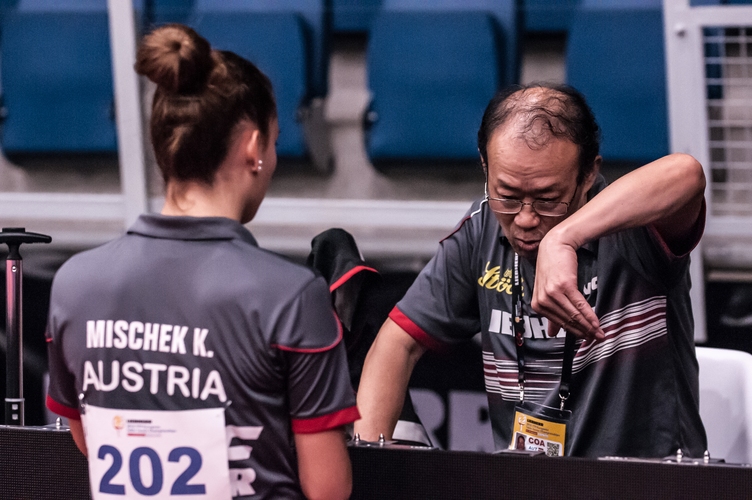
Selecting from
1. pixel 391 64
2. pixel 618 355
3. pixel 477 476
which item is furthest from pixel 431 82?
pixel 477 476

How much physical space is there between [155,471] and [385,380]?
63cm

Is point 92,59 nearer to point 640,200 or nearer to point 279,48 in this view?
point 279,48

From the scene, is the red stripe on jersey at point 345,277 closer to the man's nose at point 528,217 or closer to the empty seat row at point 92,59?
the man's nose at point 528,217

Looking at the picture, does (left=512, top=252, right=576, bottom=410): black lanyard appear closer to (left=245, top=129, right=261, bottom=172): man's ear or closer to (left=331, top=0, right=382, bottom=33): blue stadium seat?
(left=245, top=129, right=261, bottom=172): man's ear

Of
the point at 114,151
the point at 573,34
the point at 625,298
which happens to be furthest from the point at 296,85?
the point at 625,298

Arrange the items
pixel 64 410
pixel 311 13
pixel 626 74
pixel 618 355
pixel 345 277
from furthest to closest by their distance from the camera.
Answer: pixel 311 13 < pixel 626 74 < pixel 345 277 < pixel 618 355 < pixel 64 410

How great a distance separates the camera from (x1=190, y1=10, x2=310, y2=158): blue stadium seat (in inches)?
104

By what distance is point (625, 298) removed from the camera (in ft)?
4.67

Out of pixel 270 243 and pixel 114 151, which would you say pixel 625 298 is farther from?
pixel 114 151

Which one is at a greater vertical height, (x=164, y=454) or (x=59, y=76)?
(x=59, y=76)

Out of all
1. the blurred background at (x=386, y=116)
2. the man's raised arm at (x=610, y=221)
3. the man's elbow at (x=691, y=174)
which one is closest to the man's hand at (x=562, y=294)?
the man's raised arm at (x=610, y=221)

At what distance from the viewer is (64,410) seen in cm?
101

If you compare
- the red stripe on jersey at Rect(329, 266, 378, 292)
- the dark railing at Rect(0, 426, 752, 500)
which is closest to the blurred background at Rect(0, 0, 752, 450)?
the red stripe on jersey at Rect(329, 266, 378, 292)

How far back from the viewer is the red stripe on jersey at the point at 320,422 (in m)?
0.88
